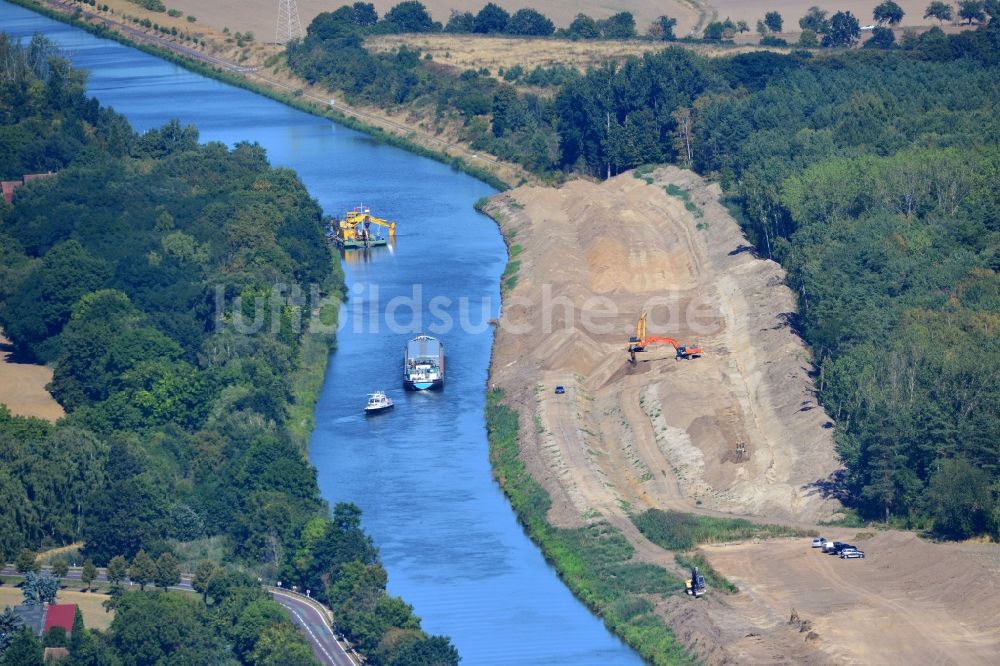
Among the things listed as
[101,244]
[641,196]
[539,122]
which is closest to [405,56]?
[539,122]

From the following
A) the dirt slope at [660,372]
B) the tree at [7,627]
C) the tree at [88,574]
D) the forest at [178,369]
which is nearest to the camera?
the tree at [7,627]

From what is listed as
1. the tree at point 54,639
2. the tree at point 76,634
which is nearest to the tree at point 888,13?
the tree at point 76,634

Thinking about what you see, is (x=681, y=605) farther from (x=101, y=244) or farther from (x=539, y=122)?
(x=539, y=122)

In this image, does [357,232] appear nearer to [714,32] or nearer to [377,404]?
[377,404]

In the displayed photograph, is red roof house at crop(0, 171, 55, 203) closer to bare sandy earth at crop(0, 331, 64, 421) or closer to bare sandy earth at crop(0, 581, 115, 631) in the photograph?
bare sandy earth at crop(0, 331, 64, 421)

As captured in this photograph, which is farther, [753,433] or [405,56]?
[405,56]

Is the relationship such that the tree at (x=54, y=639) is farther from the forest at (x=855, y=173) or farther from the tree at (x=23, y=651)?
the forest at (x=855, y=173)
